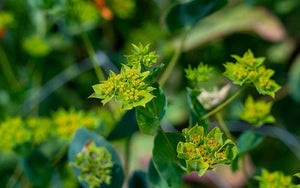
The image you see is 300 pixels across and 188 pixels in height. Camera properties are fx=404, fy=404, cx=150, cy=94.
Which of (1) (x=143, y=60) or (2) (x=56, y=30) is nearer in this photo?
(1) (x=143, y=60)

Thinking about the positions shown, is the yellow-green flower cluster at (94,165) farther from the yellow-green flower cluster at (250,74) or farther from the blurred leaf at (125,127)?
the yellow-green flower cluster at (250,74)

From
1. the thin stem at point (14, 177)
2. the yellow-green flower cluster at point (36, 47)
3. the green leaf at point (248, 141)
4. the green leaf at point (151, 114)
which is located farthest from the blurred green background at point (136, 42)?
the green leaf at point (151, 114)

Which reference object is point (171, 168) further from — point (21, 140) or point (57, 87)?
point (57, 87)

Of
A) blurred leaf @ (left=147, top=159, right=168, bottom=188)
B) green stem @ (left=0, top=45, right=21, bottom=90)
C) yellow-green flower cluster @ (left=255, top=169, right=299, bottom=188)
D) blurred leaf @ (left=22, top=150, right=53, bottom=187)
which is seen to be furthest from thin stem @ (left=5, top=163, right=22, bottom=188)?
yellow-green flower cluster @ (left=255, top=169, right=299, bottom=188)

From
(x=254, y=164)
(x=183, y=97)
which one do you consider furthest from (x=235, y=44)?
(x=254, y=164)

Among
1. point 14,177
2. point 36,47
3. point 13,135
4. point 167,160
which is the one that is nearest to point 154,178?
point 167,160

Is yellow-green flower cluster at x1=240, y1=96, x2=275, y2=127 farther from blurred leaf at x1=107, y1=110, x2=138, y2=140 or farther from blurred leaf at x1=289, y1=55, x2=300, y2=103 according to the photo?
blurred leaf at x1=289, y1=55, x2=300, y2=103
